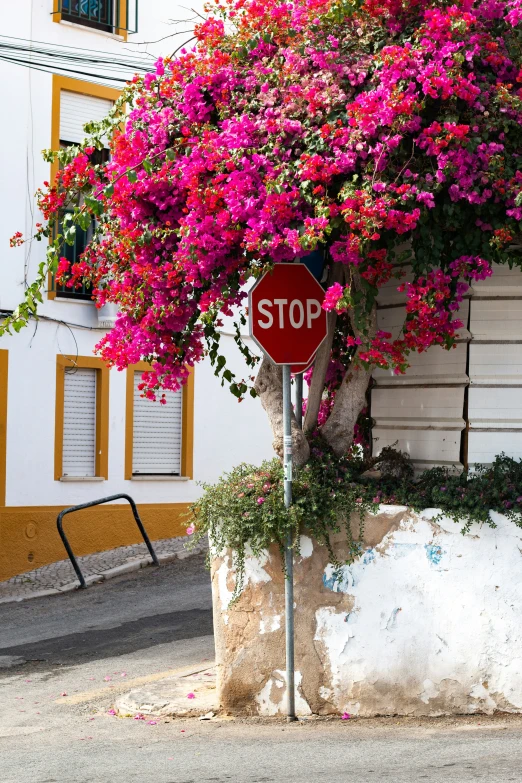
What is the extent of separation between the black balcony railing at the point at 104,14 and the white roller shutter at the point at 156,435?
5396mm

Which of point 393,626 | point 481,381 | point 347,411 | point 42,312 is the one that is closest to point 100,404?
point 42,312

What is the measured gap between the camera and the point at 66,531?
16.9 meters

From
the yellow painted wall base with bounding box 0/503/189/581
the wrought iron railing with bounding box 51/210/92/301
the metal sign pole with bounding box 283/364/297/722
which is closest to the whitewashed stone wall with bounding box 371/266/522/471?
the metal sign pole with bounding box 283/364/297/722

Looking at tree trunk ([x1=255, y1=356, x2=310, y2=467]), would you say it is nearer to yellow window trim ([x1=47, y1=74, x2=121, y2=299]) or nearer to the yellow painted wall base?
the yellow painted wall base

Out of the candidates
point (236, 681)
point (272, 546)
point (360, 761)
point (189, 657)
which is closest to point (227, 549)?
point (272, 546)

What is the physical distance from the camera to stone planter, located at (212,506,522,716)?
7152 millimetres

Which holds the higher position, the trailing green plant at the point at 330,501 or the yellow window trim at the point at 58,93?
the yellow window trim at the point at 58,93

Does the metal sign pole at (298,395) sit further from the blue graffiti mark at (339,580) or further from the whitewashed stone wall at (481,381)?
the blue graffiti mark at (339,580)

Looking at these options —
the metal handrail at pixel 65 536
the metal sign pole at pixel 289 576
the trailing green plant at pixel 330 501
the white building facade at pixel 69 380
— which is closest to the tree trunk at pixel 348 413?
the trailing green plant at pixel 330 501

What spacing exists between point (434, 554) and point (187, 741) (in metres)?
1.88

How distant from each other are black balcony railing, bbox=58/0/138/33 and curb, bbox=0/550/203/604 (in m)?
8.10

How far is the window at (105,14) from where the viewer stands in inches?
695

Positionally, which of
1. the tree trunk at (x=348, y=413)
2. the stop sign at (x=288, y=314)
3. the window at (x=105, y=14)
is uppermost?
the window at (x=105, y=14)

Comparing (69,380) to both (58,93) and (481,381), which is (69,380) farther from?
(481,381)
